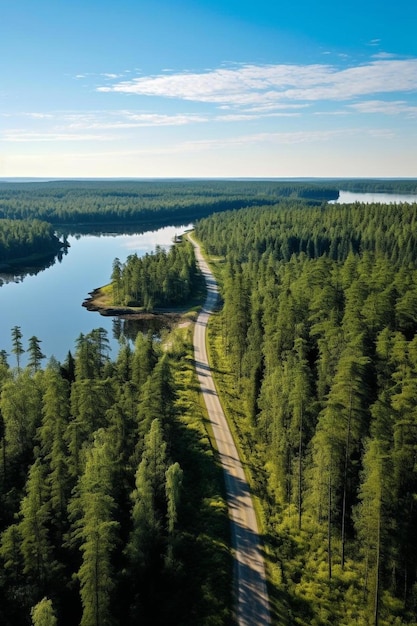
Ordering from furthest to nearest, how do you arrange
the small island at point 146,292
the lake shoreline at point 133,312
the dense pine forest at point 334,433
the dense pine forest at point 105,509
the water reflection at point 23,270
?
the water reflection at point 23,270 < the small island at point 146,292 < the lake shoreline at point 133,312 < the dense pine forest at point 334,433 < the dense pine forest at point 105,509

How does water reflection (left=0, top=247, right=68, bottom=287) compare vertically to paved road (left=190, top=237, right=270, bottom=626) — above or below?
above

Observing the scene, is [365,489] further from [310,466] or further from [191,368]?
[191,368]

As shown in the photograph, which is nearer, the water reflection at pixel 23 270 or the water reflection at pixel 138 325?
the water reflection at pixel 138 325

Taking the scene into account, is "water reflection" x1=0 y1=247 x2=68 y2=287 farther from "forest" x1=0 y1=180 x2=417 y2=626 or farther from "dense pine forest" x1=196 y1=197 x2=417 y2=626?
"dense pine forest" x1=196 y1=197 x2=417 y2=626

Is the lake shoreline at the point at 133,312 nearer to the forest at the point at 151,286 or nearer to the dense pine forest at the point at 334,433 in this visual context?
the forest at the point at 151,286

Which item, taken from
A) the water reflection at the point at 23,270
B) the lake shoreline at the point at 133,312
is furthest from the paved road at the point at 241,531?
the water reflection at the point at 23,270

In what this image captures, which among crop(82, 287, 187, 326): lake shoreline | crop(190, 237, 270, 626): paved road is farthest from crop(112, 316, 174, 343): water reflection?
crop(190, 237, 270, 626): paved road
